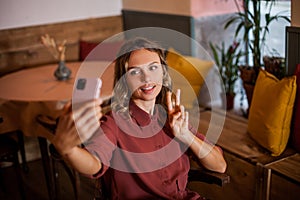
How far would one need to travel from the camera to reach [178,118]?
1.74m

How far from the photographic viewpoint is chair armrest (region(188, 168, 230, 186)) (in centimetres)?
193

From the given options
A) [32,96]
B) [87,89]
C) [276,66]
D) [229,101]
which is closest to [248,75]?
[276,66]

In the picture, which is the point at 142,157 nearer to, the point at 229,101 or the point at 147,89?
the point at 147,89

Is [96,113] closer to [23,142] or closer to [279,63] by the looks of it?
[279,63]

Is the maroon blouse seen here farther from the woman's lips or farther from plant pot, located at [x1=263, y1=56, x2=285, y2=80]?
plant pot, located at [x1=263, y1=56, x2=285, y2=80]

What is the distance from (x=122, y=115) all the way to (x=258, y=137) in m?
1.14

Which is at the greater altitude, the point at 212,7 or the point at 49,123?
the point at 212,7

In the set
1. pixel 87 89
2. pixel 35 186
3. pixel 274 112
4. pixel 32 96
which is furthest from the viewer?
pixel 35 186

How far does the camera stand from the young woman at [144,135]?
1777 mm

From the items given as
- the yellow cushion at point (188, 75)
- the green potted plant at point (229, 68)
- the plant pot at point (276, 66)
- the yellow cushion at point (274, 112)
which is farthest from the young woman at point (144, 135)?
the green potted plant at point (229, 68)

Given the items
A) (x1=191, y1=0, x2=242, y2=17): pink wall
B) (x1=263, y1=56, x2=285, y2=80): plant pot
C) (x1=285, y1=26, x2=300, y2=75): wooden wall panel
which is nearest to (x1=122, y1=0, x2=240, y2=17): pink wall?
(x1=191, y1=0, x2=242, y2=17): pink wall

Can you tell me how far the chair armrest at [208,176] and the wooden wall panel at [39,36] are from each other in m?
2.52

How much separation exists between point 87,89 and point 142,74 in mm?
228

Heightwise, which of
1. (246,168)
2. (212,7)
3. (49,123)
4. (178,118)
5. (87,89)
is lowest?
(246,168)
